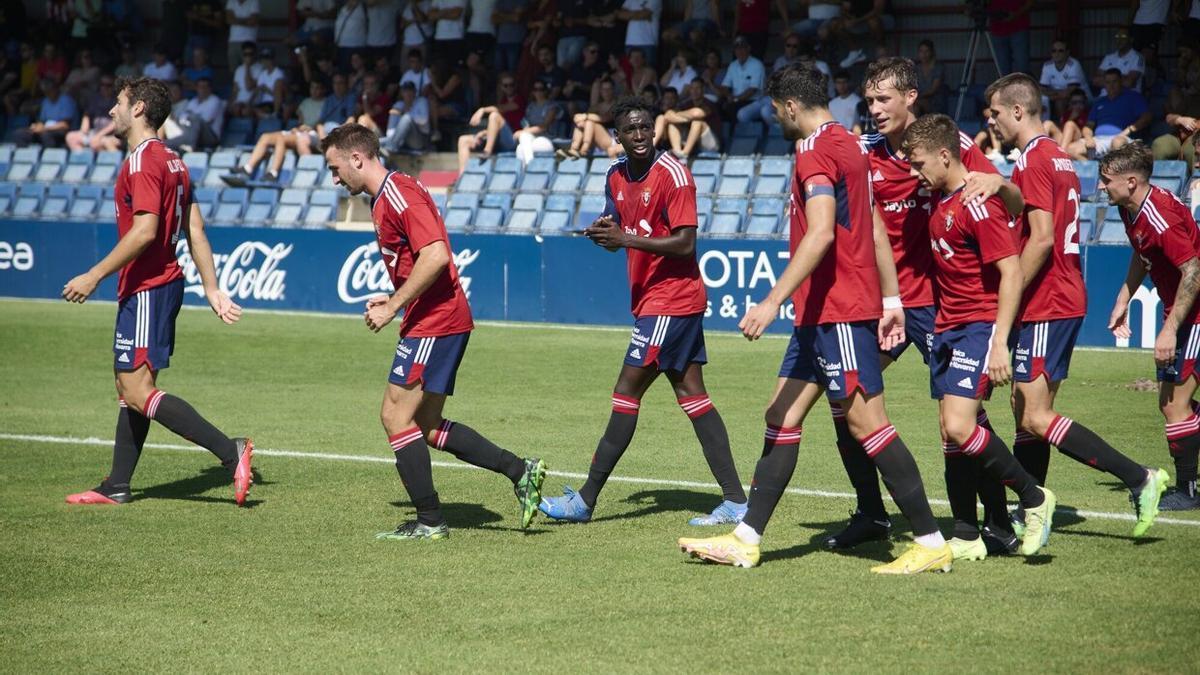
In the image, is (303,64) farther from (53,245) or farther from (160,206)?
(160,206)

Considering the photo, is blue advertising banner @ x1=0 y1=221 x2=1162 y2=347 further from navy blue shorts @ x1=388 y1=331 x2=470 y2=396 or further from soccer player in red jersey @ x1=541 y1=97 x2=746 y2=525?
navy blue shorts @ x1=388 y1=331 x2=470 y2=396

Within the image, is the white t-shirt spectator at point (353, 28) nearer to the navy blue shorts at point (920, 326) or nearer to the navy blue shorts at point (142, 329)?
the navy blue shorts at point (142, 329)

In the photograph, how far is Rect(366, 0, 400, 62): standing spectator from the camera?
25.0 meters

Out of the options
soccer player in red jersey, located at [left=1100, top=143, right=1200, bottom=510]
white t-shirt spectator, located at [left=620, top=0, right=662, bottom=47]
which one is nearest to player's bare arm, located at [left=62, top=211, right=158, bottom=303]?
soccer player in red jersey, located at [left=1100, top=143, right=1200, bottom=510]

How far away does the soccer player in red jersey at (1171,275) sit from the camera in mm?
7477

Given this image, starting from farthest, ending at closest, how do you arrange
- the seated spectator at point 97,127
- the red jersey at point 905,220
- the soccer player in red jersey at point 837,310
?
1. the seated spectator at point 97,127
2. the red jersey at point 905,220
3. the soccer player in red jersey at point 837,310

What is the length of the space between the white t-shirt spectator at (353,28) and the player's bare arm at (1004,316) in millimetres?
20543

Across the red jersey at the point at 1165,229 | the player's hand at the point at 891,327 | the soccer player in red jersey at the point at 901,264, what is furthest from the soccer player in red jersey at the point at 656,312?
the red jersey at the point at 1165,229

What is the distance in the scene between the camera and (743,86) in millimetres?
21219

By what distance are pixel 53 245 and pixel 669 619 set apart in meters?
19.2

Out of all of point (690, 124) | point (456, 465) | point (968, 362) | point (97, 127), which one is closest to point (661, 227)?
point (968, 362)

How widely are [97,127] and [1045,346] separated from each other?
2317cm

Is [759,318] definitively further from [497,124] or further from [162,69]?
[162,69]

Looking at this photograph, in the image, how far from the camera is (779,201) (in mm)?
18562
